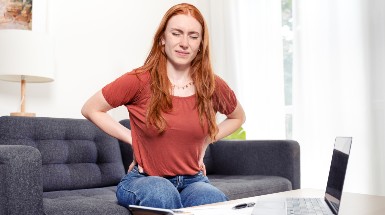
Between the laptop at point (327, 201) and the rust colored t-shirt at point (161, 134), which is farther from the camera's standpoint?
the rust colored t-shirt at point (161, 134)

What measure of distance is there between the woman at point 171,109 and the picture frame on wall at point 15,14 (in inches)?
55.4

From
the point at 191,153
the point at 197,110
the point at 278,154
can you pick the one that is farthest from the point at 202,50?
the point at 278,154

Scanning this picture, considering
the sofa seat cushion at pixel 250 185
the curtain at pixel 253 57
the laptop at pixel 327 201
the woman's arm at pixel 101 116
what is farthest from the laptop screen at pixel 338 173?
the curtain at pixel 253 57

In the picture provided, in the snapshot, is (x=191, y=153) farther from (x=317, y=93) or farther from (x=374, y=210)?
(x=317, y=93)

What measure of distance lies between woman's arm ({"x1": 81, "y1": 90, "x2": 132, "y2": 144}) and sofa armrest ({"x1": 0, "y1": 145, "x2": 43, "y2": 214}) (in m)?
0.27

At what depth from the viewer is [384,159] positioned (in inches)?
124

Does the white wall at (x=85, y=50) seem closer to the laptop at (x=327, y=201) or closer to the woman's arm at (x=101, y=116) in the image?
the woman's arm at (x=101, y=116)

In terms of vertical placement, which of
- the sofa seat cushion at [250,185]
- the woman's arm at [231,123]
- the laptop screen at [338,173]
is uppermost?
the woman's arm at [231,123]

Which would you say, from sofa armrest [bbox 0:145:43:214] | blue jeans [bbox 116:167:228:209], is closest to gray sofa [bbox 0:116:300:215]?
sofa armrest [bbox 0:145:43:214]

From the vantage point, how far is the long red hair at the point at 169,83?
5.45ft

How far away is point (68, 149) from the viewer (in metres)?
2.47

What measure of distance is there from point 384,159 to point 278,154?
32.3 inches

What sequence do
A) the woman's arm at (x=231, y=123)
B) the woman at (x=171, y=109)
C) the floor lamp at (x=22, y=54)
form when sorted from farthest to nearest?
the floor lamp at (x=22, y=54)
the woman's arm at (x=231, y=123)
the woman at (x=171, y=109)

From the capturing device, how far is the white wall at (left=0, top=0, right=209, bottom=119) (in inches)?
120
